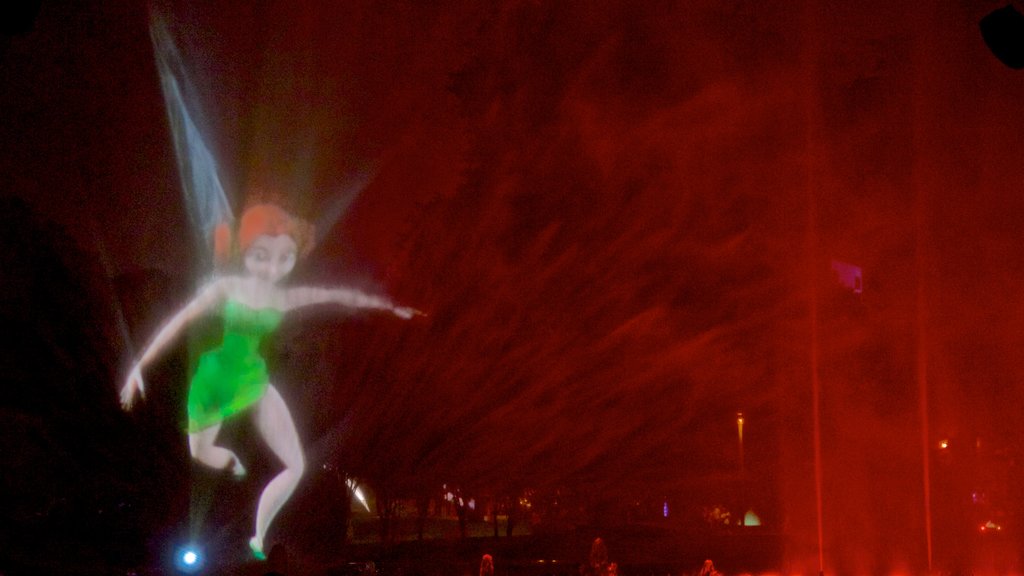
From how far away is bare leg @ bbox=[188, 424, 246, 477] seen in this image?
13.4m

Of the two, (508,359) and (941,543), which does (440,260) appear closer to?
(508,359)

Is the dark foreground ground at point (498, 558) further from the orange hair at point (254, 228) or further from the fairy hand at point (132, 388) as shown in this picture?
the orange hair at point (254, 228)

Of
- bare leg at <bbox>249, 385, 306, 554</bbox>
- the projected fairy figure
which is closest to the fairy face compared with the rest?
the projected fairy figure

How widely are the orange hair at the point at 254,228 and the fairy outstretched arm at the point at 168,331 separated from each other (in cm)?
56

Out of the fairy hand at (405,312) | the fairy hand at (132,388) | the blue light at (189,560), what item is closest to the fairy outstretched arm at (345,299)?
the fairy hand at (405,312)

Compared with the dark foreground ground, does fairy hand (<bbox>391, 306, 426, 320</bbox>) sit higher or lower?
higher

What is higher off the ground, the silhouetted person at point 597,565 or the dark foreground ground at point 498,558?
the silhouetted person at point 597,565

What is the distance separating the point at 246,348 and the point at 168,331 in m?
1.29

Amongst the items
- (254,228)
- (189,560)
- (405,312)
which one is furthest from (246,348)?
(189,560)

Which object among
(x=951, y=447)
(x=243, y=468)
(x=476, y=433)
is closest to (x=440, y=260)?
(x=476, y=433)

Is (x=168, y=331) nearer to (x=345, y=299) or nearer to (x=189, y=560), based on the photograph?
(x=345, y=299)

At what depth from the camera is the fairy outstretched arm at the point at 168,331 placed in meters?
13.6

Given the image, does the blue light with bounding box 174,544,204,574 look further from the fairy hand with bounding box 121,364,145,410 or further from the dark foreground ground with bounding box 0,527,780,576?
the fairy hand with bounding box 121,364,145,410

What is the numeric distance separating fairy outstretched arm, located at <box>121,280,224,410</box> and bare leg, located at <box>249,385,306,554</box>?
1.65 meters
